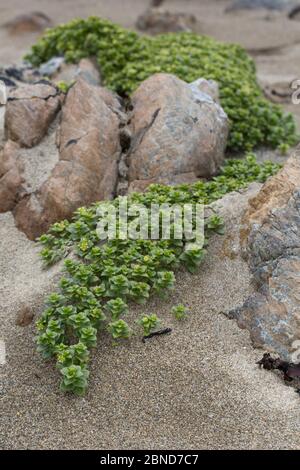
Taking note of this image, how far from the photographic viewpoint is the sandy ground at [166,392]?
3783 mm

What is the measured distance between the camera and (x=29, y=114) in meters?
6.05

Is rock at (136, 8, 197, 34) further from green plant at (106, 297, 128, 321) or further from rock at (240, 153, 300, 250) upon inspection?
green plant at (106, 297, 128, 321)

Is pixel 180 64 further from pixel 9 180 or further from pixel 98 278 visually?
pixel 98 278

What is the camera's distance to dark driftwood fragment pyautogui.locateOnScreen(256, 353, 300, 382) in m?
4.08

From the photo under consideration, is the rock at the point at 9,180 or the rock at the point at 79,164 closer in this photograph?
the rock at the point at 79,164

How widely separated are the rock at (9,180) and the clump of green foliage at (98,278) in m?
0.67

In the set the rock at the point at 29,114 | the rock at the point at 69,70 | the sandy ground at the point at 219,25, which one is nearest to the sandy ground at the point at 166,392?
the rock at the point at 29,114

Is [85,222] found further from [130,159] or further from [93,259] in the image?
[130,159]

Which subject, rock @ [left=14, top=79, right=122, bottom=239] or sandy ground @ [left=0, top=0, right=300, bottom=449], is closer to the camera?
sandy ground @ [left=0, top=0, right=300, bottom=449]

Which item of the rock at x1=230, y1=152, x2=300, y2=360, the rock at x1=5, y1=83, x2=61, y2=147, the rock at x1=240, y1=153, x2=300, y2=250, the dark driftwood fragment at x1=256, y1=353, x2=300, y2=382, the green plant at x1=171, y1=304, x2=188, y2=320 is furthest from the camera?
the rock at x1=5, y1=83, x2=61, y2=147

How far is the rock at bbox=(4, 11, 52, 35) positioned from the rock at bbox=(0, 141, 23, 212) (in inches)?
311

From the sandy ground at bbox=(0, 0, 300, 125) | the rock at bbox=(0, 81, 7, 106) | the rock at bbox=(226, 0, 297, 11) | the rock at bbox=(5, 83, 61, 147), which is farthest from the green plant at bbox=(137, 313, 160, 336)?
the rock at bbox=(226, 0, 297, 11)

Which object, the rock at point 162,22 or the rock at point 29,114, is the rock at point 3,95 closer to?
the rock at point 29,114

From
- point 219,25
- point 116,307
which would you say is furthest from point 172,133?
point 219,25
